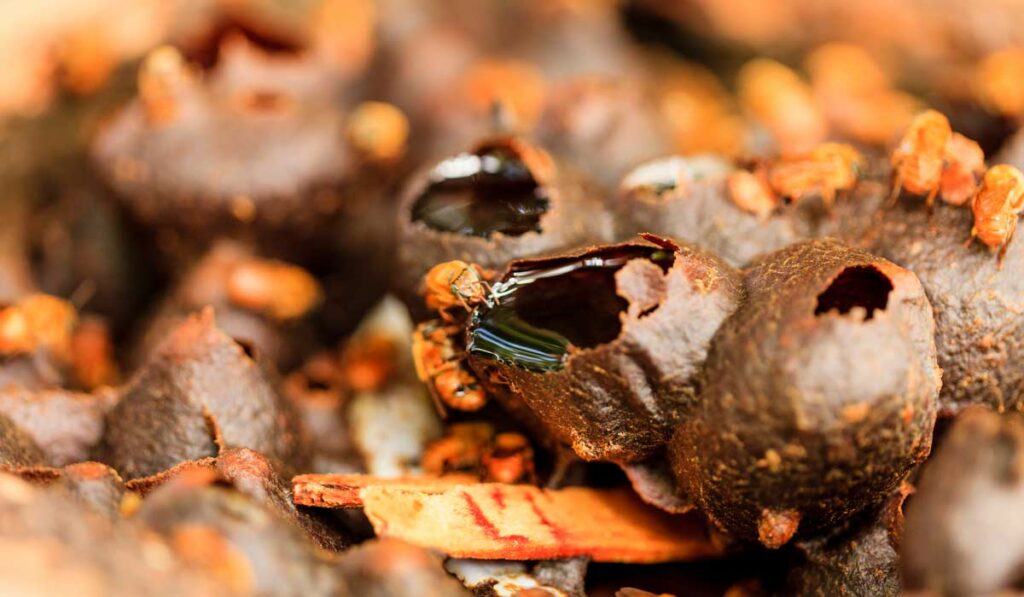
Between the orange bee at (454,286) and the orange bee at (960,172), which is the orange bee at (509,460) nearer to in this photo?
the orange bee at (454,286)

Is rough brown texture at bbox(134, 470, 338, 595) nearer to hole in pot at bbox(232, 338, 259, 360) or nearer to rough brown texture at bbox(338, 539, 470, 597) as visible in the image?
rough brown texture at bbox(338, 539, 470, 597)

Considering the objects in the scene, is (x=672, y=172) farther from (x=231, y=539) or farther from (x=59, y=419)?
(x=59, y=419)

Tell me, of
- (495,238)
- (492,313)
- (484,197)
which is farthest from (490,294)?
(484,197)

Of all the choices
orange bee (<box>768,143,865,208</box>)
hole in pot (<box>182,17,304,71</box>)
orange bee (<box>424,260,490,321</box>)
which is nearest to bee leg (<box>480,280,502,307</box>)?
orange bee (<box>424,260,490,321</box>)

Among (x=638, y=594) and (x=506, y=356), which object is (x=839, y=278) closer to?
(x=506, y=356)

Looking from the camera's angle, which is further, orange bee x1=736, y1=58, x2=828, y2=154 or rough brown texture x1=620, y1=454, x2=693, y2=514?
orange bee x1=736, y1=58, x2=828, y2=154
